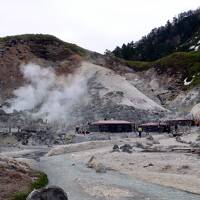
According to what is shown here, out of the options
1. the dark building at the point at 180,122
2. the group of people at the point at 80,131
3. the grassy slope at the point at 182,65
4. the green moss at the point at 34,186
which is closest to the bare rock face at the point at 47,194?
the green moss at the point at 34,186

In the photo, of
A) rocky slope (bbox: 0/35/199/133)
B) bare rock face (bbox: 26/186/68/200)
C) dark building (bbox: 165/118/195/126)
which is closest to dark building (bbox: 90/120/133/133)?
dark building (bbox: 165/118/195/126)

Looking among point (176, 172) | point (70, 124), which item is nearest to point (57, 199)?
point (176, 172)

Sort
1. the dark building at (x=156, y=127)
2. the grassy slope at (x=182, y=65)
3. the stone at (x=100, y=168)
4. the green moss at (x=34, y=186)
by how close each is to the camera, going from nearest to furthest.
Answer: the green moss at (x=34, y=186), the stone at (x=100, y=168), the dark building at (x=156, y=127), the grassy slope at (x=182, y=65)

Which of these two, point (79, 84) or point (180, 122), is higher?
point (79, 84)

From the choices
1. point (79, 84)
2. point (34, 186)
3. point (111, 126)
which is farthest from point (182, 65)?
point (34, 186)

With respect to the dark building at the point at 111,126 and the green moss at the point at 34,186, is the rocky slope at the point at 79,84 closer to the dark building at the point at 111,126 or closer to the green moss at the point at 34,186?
the dark building at the point at 111,126

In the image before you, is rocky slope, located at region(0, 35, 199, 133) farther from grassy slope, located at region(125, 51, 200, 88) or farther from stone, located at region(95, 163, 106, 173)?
stone, located at region(95, 163, 106, 173)

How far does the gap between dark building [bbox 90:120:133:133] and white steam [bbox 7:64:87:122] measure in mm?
17077

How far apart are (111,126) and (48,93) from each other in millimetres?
37315

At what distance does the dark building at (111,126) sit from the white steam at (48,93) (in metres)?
17.1

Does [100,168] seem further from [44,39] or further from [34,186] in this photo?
[44,39]

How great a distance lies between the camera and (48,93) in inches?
5300

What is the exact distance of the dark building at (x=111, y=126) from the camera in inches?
4008

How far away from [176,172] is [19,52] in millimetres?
111408
